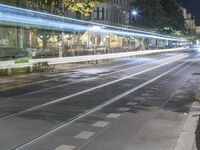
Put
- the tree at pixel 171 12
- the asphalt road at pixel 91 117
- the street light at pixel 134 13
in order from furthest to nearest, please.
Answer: the tree at pixel 171 12 < the street light at pixel 134 13 < the asphalt road at pixel 91 117

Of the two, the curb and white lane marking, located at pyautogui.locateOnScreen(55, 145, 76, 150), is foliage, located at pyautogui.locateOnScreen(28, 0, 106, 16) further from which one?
white lane marking, located at pyautogui.locateOnScreen(55, 145, 76, 150)

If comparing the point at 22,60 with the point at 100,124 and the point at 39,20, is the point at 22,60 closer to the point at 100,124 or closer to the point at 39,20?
the point at 39,20

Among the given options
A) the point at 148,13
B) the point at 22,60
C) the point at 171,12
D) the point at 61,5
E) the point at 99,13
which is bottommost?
the point at 22,60

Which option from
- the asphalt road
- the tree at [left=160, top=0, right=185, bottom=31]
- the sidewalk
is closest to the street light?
the tree at [left=160, top=0, right=185, bottom=31]

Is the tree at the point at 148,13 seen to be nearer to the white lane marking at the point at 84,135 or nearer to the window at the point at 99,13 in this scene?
the window at the point at 99,13

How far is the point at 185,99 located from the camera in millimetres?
16438

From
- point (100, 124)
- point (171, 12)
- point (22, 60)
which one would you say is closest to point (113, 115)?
point (100, 124)

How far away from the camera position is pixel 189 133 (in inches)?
394

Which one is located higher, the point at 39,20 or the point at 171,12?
the point at 171,12

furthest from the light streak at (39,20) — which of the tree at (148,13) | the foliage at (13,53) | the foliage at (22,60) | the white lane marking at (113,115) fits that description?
the tree at (148,13)

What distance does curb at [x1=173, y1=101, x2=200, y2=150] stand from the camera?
8.82 metres

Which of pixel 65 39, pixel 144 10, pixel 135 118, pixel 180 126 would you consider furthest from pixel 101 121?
pixel 144 10

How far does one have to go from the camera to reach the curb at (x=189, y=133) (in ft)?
28.9

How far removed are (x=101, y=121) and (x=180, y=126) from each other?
1.86 metres
